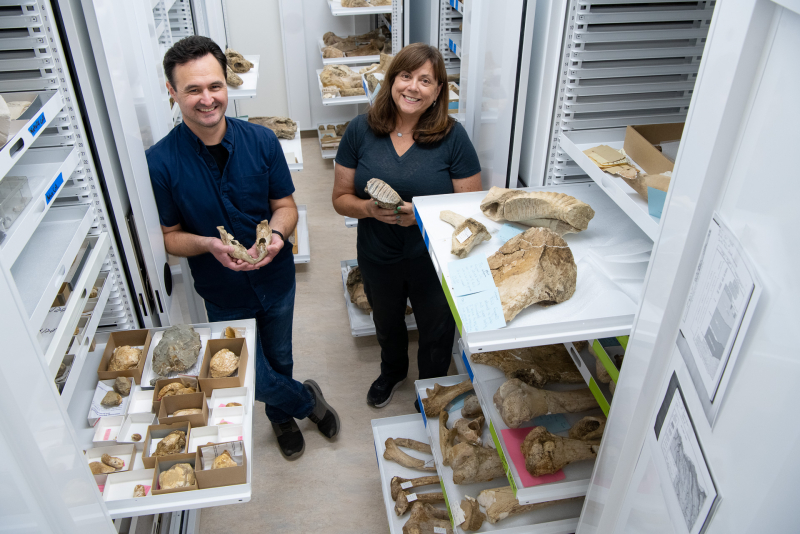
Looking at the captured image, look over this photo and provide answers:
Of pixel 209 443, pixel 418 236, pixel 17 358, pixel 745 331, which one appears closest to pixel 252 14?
pixel 418 236

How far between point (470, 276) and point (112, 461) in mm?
1139

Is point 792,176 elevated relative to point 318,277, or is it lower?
elevated

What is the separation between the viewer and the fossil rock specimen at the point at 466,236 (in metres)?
1.60

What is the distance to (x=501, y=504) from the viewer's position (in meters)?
1.98

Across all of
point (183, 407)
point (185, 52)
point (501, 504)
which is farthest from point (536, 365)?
point (185, 52)

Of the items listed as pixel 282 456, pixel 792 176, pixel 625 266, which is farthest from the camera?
pixel 282 456

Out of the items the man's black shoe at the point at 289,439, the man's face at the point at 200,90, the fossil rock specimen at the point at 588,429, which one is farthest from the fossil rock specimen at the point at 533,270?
the man's black shoe at the point at 289,439

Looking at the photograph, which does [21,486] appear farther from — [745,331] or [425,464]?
[425,464]

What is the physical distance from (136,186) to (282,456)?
1.71m

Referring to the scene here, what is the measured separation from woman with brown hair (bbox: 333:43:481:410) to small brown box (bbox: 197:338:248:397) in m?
0.80

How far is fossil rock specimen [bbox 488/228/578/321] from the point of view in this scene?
139 centimetres

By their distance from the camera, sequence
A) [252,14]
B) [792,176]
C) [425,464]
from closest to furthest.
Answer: [792,176]
[425,464]
[252,14]

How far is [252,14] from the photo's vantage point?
240 inches

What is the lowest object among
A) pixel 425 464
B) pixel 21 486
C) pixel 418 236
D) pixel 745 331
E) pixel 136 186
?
pixel 425 464
